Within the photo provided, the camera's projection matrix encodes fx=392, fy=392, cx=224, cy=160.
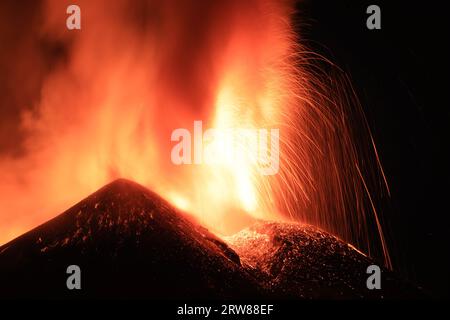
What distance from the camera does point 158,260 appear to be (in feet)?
41.5

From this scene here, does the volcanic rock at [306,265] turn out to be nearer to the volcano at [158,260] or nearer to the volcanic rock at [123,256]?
the volcano at [158,260]

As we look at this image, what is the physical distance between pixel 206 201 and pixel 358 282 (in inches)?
370

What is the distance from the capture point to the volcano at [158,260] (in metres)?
11.7

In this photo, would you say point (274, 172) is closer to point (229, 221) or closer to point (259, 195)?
point (259, 195)

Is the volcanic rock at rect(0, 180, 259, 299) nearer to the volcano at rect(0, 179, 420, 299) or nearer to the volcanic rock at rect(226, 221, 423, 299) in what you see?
the volcano at rect(0, 179, 420, 299)

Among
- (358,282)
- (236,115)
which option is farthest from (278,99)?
(358,282)

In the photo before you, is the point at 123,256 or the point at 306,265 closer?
the point at 123,256

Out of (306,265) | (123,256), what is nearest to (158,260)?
(123,256)

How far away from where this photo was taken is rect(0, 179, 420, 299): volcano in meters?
11.7

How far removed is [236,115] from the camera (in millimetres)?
20641

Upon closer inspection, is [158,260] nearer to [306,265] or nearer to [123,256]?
[123,256]

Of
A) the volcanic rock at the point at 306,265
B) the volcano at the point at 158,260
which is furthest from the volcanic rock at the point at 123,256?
the volcanic rock at the point at 306,265

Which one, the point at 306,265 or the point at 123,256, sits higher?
the point at 123,256
